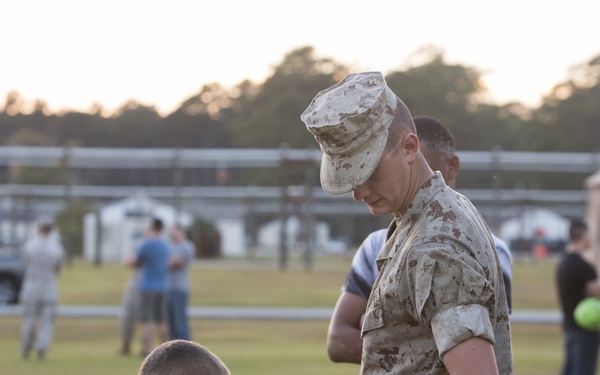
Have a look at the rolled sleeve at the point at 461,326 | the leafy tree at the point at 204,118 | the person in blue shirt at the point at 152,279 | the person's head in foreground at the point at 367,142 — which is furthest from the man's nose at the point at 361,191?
the leafy tree at the point at 204,118

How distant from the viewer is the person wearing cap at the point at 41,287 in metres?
15.6

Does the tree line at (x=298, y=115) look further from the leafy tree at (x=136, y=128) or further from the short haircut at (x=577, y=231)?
the short haircut at (x=577, y=231)

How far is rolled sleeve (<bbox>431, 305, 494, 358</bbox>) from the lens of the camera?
2.62 metres

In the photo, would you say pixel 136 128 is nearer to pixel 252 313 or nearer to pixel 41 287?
pixel 252 313

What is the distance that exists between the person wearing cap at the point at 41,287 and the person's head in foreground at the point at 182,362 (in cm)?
1290

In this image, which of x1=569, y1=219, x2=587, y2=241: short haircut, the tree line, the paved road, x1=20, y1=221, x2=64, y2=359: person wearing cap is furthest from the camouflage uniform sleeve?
the tree line

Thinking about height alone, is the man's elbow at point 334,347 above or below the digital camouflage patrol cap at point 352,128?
below

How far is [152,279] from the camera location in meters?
15.6

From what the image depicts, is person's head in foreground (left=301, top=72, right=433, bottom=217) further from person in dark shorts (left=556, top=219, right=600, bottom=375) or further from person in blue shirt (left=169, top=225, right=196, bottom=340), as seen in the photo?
person in blue shirt (left=169, top=225, right=196, bottom=340)

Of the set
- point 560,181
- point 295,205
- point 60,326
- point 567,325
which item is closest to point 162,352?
point 567,325

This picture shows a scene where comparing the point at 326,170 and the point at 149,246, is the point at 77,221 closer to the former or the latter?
the point at 149,246

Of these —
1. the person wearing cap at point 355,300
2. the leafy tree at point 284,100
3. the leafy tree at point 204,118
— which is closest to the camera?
the person wearing cap at point 355,300

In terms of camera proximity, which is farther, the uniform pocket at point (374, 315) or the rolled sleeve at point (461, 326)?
the uniform pocket at point (374, 315)

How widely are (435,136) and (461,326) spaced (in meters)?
1.82
